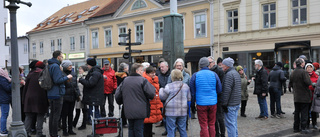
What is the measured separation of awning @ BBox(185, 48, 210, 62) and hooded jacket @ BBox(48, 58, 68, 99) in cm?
1903

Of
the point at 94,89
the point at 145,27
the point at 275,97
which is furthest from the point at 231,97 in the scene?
the point at 145,27

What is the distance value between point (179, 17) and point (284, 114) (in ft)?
17.2

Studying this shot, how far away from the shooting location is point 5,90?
7758mm

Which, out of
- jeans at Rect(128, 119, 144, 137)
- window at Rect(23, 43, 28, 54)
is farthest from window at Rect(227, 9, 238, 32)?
window at Rect(23, 43, 28, 54)

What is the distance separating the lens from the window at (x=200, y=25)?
2608 cm

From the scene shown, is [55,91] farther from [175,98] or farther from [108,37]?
[108,37]

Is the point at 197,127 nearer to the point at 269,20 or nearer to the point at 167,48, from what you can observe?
the point at 167,48

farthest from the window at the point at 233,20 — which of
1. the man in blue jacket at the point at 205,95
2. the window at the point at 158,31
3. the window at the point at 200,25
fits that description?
the man in blue jacket at the point at 205,95

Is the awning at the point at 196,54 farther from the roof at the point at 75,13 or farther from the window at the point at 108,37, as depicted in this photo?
the roof at the point at 75,13

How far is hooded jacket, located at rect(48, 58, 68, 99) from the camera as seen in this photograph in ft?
22.7

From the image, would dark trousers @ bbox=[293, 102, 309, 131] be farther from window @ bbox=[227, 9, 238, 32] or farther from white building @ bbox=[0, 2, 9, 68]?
window @ bbox=[227, 9, 238, 32]

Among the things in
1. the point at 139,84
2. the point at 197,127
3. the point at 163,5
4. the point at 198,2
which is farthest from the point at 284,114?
the point at 163,5

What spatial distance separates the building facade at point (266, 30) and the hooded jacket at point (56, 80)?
1781 centimetres

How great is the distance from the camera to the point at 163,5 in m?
28.5
